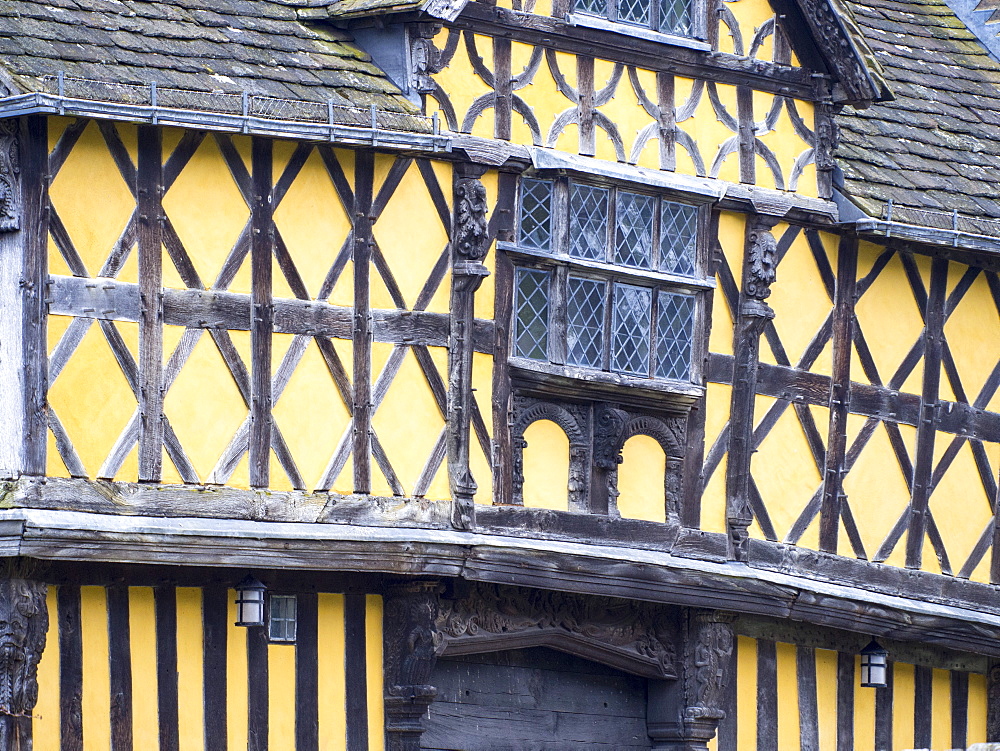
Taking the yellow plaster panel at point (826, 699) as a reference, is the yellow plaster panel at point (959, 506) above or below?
above

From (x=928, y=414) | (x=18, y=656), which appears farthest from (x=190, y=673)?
(x=928, y=414)

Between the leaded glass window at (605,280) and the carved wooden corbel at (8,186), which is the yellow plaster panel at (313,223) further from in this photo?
the carved wooden corbel at (8,186)

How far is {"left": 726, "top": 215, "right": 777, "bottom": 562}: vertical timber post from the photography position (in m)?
15.9

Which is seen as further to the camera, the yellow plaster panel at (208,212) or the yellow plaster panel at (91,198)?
the yellow plaster panel at (208,212)

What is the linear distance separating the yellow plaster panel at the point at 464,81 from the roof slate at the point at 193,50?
362mm

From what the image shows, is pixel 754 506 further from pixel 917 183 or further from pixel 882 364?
pixel 917 183

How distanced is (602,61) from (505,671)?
12.8 feet

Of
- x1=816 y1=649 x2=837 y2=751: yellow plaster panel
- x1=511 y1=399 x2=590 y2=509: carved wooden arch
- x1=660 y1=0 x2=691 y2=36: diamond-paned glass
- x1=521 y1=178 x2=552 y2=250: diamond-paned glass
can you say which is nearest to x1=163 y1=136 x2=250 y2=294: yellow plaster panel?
x1=521 y1=178 x2=552 y2=250: diamond-paned glass

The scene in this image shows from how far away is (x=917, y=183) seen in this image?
16797 mm

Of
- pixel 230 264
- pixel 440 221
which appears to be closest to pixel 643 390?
pixel 440 221

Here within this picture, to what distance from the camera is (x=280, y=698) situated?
46.3ft

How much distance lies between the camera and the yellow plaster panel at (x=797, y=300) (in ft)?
53.2

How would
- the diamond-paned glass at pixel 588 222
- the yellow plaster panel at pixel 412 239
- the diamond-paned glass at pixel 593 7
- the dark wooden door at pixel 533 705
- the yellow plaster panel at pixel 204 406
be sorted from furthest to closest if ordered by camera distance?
the diamond-paned glass at pixel 593 7 → the diamond-paned glass at pixel 588 222 → the dark wooden door at pixel 533 705 → the yellow plaster panel at pixel 412 239 → the yellow plaster panel at pixel 204 406

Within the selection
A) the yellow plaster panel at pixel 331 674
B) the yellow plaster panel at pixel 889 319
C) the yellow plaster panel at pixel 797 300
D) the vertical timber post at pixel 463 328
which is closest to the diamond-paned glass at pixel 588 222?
the vertical timber post at pixel 463 328
